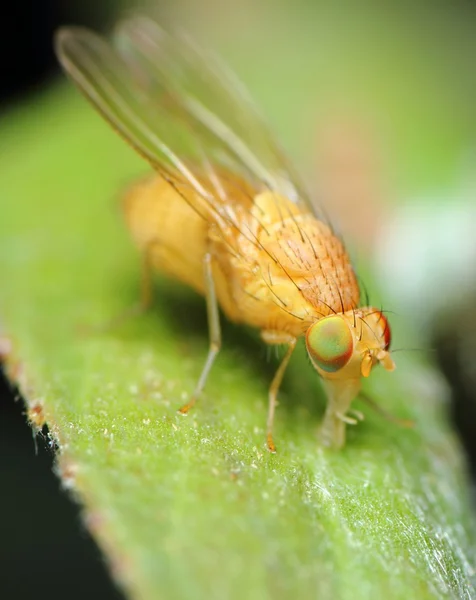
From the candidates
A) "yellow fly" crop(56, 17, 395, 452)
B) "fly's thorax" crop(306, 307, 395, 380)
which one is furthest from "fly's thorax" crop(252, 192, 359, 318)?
"fly's thorax" crop(306, 307, 395, 380)

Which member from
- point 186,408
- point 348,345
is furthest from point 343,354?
point 186,408

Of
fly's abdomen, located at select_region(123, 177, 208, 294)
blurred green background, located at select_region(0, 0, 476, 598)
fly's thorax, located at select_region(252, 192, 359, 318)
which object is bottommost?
blurred green background, located at select_region(0, 0, 476, 598)

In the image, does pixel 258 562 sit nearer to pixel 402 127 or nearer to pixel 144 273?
pixel 144 273

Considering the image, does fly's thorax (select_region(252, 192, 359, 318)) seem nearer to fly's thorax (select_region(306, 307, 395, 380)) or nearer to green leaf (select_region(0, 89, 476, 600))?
fly's thorax (select_region(306, 307, 395, 380))

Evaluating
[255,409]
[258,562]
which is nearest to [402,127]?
[255,409]

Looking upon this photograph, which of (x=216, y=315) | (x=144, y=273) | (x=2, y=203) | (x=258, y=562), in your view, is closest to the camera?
(x=258, y=562)

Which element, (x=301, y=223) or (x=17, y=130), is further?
(x=17, y=130)

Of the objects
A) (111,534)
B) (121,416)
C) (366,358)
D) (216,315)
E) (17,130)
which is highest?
(17,130)
